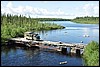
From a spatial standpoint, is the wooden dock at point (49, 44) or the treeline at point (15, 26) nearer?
the wooden dock at point (49, 44)

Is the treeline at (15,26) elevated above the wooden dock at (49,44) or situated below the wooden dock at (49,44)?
above

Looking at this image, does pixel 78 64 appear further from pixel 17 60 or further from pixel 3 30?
pixel 3 30

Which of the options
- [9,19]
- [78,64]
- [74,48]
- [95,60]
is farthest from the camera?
[9,19]

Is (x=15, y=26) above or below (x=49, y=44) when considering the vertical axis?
above

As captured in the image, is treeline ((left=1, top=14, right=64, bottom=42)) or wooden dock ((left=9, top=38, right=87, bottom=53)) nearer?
wooden dock ((left=9, top=38, right=87, bottom=53))

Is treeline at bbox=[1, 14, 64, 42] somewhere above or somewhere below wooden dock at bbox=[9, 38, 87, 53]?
above

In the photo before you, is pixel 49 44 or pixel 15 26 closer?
pixel 49 44

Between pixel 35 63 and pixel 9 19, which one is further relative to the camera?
pixel 9 19

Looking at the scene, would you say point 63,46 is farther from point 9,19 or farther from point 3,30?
point 9,19

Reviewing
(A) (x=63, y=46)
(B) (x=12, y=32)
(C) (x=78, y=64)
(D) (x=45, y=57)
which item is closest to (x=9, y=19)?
(B) (x=12, y=32)

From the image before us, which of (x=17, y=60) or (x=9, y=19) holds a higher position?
(x=9, y=19)

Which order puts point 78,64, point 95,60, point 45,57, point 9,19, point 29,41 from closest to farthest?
point 95,60
point 78,64
point 45,57
point 29,41
point 9,19

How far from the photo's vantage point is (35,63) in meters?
40.0

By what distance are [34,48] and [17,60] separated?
1616cm
